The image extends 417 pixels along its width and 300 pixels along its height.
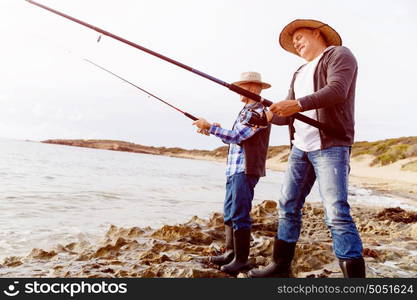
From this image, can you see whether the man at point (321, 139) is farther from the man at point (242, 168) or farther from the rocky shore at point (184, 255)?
the rocky shore at point (184, 255)

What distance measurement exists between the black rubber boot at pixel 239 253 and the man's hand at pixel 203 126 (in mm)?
1114

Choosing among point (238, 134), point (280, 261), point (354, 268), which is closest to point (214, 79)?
point (238, 134)

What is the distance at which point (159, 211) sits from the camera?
35.2ft

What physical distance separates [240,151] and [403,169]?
102 ft

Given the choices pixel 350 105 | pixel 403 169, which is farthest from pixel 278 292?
pixel 403 169

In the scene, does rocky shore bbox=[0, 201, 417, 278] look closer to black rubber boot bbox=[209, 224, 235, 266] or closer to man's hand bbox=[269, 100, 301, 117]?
black rubber boot bbox=[209, 224, 235, 266]

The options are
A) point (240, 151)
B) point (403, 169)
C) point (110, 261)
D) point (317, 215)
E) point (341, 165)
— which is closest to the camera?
point (341, 165)

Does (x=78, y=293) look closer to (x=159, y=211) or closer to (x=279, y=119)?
(x=279, y=119)

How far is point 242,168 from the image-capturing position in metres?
4.01

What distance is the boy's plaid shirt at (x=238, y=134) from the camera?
3.93m

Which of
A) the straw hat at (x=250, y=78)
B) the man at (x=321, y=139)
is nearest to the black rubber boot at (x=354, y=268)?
the man at (x=321, y=139)

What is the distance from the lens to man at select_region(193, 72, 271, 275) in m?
3.96

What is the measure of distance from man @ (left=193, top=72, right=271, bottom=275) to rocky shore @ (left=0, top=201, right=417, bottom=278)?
325mm

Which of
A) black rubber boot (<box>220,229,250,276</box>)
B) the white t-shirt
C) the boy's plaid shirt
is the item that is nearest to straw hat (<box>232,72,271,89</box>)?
the boy's plaid shirt
